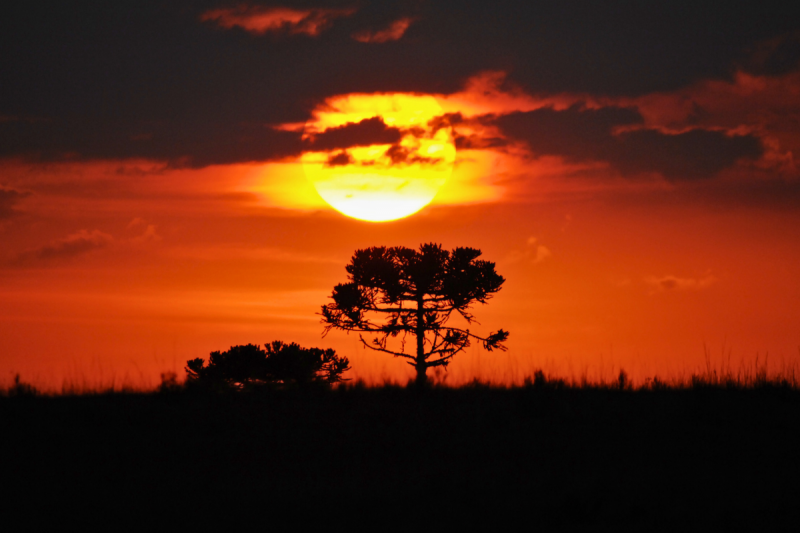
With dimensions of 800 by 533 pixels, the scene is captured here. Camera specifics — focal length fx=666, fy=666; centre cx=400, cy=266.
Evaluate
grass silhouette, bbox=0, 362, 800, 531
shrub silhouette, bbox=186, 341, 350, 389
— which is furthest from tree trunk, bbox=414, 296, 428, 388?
grass silhouette, bbox=0, 362, 800, 531

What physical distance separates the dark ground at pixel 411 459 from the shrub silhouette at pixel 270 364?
501 inches

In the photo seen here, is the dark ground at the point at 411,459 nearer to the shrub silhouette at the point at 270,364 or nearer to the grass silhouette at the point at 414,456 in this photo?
the grass silhouette at the point at 414,456

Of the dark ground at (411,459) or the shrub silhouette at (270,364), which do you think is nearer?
the dark ground at (411,459)

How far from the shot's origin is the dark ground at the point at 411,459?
7312mm

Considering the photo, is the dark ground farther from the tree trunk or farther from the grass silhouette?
the tree trunk

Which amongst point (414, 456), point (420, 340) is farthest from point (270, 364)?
point (414, 456)

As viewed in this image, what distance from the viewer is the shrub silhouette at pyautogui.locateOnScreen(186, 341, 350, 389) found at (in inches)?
1070

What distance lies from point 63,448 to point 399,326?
18.2 m

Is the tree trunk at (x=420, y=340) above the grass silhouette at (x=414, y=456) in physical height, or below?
above

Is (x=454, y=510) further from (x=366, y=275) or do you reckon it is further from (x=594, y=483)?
(x=366, y=275)

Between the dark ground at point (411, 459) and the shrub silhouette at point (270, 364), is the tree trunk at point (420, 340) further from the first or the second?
the dark ground at point (411, 459)

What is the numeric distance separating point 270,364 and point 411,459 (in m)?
18.6

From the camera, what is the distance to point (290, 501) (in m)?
7.81

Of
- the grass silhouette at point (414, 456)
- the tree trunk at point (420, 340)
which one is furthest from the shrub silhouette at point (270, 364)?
the grass silhouette at point (414, 456)
